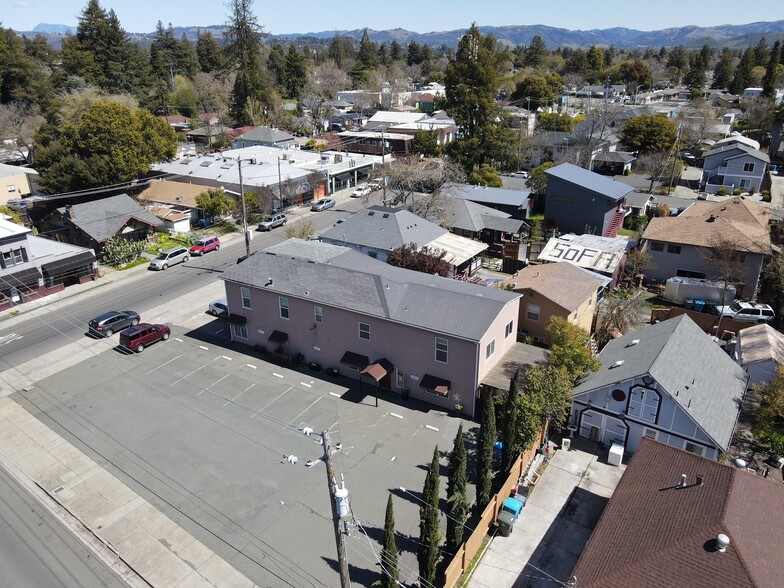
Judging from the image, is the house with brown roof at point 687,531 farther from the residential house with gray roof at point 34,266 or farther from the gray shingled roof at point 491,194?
the residential house with gray roof at point 34,266

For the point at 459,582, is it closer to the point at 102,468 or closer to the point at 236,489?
the point at 236,489

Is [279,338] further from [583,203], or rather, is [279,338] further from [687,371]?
[583,203]

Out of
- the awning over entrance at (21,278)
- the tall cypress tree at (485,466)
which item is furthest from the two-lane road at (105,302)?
the tall cypress tree at (485,466)

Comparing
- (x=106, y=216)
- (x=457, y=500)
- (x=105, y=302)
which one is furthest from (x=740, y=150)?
(x=105, y=302)

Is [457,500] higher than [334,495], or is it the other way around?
[334,495]

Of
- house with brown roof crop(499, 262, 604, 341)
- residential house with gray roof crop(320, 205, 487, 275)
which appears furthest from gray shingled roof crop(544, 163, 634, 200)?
house with brown roof crop(499, 262, 604, 341)
